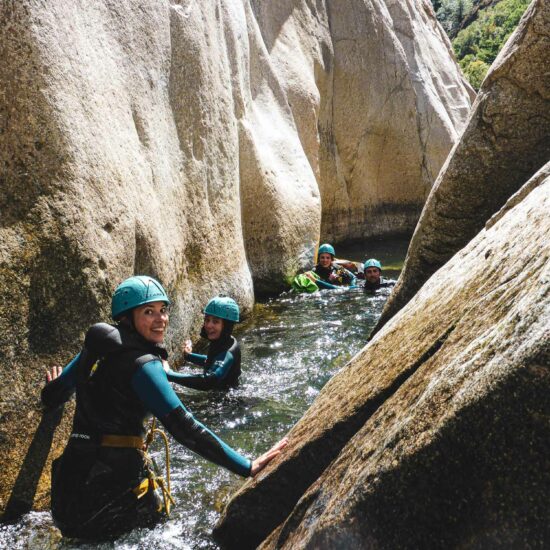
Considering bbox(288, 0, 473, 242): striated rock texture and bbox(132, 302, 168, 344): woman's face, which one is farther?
bbox(288, 0, 473, 242): striated rock texture

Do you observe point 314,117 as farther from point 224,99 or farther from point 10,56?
point 10,56

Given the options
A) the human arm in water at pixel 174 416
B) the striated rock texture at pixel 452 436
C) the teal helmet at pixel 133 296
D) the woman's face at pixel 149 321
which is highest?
the striated rock texture at pixel 452 436

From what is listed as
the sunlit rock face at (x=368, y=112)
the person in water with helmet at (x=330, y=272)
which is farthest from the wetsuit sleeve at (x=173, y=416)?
the sunlit rock face at (x=368, y=112)

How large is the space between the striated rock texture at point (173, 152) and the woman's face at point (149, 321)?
110 cm

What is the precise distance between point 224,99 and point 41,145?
19.0 feet

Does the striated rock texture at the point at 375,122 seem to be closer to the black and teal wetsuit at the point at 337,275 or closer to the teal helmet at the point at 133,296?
the black and teal wetsuit at the point at 337,275

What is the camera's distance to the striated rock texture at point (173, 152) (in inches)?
182

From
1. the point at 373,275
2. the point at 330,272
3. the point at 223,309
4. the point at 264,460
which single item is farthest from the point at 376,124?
the point at 264,460

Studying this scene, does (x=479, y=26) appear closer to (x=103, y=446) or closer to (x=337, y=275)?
(x=337, y=275)

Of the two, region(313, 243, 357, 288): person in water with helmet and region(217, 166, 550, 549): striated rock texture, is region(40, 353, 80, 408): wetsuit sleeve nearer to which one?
region(217, 166, 550, 549): striated rock texture

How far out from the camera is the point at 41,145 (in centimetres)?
491

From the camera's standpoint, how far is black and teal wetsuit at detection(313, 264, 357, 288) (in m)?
13.5

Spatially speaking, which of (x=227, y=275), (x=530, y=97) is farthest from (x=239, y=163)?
(x=530, y=97)

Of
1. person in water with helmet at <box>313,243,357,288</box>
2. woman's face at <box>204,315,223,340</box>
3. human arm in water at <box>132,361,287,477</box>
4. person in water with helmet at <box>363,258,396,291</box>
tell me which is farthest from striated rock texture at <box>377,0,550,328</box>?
person in water with helmet at <box>313,243,357,288</box>
